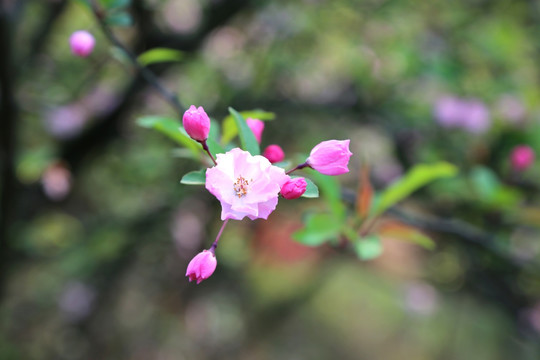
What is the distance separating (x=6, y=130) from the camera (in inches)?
52.0

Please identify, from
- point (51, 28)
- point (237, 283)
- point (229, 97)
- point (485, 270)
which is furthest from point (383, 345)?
point (51, 28)

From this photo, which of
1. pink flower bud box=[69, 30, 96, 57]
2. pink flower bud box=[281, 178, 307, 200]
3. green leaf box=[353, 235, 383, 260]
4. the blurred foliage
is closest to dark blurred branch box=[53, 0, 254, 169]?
the blurred foliage

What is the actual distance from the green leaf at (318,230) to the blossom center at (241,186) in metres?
0.26

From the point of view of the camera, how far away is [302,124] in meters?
2.33

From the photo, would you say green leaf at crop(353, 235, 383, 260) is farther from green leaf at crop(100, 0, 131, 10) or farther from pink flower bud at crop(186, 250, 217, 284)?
green leaf at crop(100, 0, 131, 10)

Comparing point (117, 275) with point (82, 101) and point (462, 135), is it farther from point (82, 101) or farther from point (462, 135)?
point (462, 135)

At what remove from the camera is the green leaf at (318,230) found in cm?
76

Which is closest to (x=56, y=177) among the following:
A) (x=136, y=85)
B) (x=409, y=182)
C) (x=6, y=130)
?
(x=6, y=130)

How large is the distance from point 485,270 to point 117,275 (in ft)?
7.19

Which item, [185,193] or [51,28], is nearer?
[51,28]

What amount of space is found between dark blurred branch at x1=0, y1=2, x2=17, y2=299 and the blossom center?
934 millimetres

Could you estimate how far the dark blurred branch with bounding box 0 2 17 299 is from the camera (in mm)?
1121

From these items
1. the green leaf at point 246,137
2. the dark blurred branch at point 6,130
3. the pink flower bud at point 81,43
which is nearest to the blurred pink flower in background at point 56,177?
the dark blurred branch at point 6,130

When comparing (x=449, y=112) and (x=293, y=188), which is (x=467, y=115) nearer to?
(x=449, y=112)
